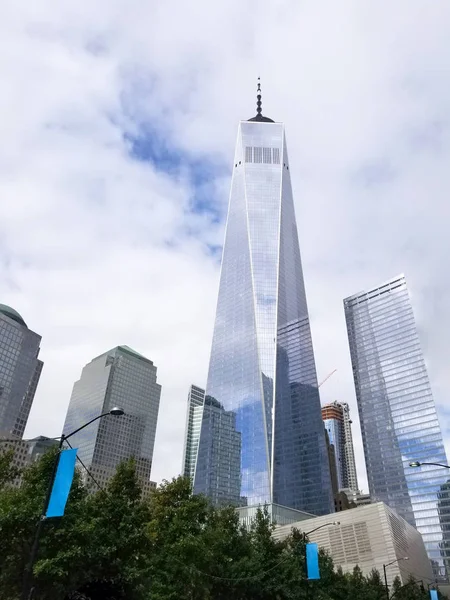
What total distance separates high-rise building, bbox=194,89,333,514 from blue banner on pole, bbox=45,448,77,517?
15290cm

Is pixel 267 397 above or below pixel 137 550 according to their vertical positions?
above

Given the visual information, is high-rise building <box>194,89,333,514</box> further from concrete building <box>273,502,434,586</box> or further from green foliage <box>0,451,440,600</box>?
green foliage <box>0,451,440,600</box>

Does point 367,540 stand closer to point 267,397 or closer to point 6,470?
point 267,397

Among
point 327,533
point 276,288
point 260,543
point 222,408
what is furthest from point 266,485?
point 260,543

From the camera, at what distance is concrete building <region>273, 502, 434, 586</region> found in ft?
342

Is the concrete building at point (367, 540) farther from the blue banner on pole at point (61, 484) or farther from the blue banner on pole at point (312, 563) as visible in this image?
the blue banner on pole at point (61, 484)

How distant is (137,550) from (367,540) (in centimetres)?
8979

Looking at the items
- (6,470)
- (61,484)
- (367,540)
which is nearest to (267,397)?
(367,540)

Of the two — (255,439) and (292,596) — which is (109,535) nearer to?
(292,596)

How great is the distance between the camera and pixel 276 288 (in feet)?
612

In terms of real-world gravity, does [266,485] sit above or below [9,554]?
above

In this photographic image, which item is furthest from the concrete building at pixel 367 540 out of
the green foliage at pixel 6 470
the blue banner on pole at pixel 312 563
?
the green foliage at pixel 6 470

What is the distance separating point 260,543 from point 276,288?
5699 inches

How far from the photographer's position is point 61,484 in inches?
795
